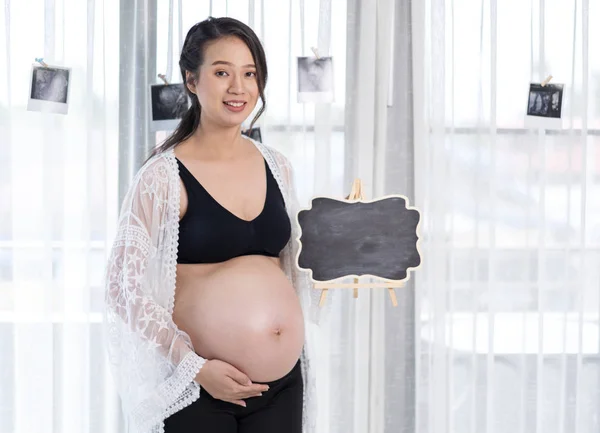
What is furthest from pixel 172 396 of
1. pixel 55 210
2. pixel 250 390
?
pixel 55 210

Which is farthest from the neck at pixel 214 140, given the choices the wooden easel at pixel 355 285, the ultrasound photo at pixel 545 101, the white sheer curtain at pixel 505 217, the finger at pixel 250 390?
the ultrasound photo at pixel 545 101

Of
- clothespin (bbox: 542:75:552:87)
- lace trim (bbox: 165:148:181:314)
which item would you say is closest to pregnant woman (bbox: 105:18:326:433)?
lace trim (bbox: 165:148:181:314)

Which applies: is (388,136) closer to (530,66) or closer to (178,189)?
(530,66)

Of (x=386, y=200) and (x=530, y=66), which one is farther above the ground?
(x=530, y=66)

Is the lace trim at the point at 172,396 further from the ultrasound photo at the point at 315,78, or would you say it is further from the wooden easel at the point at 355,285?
the ultrasound photo at the point at 315,78

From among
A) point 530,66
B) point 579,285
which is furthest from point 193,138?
point 579,285

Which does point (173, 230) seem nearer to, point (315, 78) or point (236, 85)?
point (236, 85)

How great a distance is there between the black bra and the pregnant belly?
0.10 feet

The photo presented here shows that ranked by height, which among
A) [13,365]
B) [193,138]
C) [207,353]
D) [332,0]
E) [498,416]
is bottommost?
[498,416]

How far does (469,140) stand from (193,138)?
3.29ft

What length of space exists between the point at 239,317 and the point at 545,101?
4.04ft

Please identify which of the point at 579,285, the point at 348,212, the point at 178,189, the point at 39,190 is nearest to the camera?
the point at 178,189

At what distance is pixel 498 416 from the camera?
227 cm

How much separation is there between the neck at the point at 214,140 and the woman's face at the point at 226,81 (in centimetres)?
4
